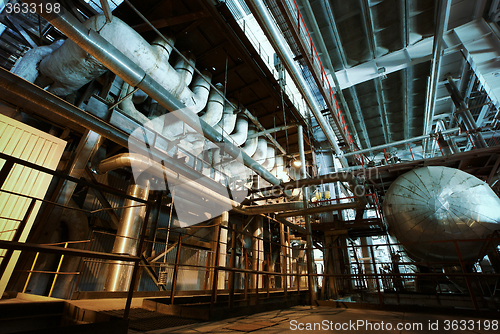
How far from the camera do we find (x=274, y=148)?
12.1 m

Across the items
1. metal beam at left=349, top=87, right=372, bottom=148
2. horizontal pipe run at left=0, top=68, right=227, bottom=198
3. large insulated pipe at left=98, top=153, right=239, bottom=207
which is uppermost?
metal beam at left=349, top=87, right=372, bottom=148

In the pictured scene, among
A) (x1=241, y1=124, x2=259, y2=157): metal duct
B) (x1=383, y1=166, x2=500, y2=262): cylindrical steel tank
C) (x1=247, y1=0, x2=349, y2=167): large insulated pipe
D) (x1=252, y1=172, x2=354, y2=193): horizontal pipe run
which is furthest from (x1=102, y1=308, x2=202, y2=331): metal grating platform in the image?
(x1=241, y1=124, x2=259, y2=157): metal duct

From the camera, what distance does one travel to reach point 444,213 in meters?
6.77

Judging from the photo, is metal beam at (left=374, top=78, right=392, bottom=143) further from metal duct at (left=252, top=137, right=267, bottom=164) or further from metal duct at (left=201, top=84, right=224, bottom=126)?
metal duct at (left=201, top=84, right=224, bottom=126)

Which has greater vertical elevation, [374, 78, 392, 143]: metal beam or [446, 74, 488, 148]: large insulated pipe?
[374, 78, 392, 143]: metal beam

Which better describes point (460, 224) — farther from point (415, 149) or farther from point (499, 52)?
point (415, 149)

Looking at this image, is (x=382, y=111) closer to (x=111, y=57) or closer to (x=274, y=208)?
(x=274, y=208)

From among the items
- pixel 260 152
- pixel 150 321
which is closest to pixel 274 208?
pixel 260 152

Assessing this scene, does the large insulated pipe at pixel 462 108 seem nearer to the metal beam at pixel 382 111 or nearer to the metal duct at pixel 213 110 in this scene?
the metal beam at pixel 382 111

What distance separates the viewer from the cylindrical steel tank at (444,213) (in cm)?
656

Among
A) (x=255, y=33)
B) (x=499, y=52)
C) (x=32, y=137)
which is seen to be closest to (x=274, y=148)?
(x=255, y=33)

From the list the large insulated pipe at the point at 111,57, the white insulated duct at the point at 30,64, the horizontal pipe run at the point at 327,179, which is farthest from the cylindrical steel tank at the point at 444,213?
the white insulated duct at the point at 30,64

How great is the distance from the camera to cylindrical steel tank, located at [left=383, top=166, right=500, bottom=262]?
6559mm

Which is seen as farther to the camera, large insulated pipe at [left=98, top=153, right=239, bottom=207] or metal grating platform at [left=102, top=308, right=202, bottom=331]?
large insulated pipe at [left=98, top=153, right=239, bottom=207]
